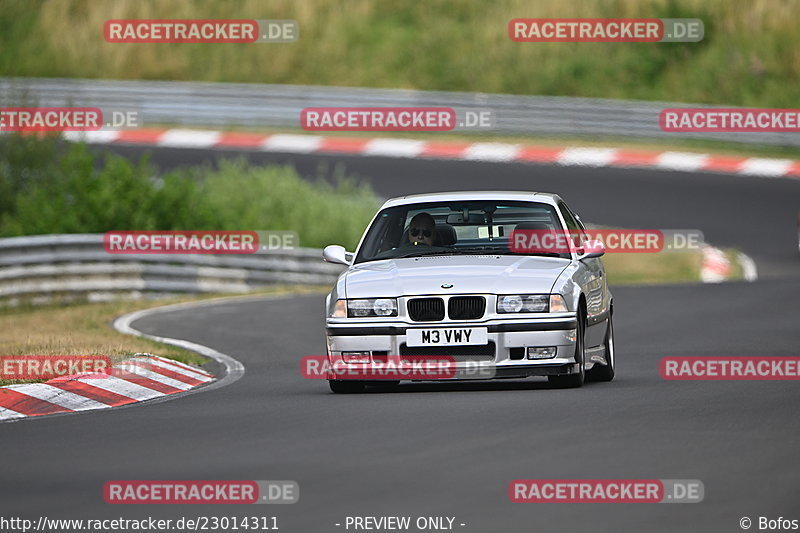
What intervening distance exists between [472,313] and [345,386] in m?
1.13

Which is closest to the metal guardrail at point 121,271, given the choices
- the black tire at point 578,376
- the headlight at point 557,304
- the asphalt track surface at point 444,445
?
the asphalt track surface at point 444,445

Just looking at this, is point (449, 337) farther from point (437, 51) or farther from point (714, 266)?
point (437, 51)

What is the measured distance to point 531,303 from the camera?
38.4 feet

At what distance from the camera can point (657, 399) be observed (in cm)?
1120

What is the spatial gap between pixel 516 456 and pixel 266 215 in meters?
20.7

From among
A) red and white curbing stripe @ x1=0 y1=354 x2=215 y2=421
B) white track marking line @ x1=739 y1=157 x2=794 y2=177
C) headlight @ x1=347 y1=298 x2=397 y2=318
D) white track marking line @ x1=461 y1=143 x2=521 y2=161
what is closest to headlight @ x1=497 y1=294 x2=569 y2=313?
headlight @ x1=347 y1=298 x2=397 y2=318

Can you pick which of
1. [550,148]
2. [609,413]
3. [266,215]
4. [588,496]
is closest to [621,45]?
[550,148]

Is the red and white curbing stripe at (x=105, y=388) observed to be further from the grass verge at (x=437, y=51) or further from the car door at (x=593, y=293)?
the grass verge at (x=437, y=51)

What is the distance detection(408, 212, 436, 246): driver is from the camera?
42.0 feet

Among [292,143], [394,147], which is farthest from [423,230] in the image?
[292,143]

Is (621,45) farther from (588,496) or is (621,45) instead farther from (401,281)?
(588,496)

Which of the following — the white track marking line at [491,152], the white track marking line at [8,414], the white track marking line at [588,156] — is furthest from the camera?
the white track marking line at [491,152]

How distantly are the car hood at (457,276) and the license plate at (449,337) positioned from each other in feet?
0.86

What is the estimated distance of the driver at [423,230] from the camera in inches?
504
